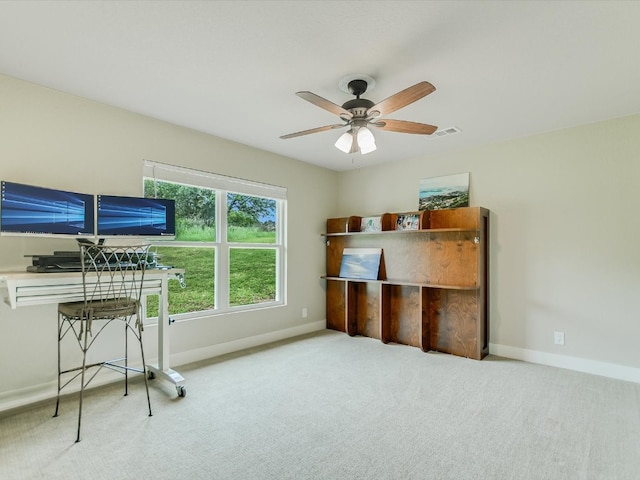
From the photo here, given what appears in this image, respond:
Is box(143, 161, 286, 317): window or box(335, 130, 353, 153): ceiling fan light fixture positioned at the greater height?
box(335, 130, 353, 153): ceiling fan light fixture

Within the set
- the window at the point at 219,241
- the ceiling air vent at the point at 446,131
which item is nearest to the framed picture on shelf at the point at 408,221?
the ceiling air vent at the point at 446,131

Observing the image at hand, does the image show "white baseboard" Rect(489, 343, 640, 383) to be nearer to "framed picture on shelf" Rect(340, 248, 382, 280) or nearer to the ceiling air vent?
"framed picture on shelf" Rect(340, 248, 382, 280)

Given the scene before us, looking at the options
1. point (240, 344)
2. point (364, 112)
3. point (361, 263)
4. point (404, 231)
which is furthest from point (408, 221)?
point (240, 344)

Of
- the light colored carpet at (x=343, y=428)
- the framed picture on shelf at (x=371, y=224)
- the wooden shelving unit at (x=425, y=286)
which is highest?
the framed picture on shelf at (x=371, y=224)

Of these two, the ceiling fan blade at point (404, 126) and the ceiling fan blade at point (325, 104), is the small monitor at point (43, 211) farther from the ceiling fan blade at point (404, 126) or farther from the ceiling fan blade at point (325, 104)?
the ceiling fan blade at point (404, 126)

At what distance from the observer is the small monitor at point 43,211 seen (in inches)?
86.2

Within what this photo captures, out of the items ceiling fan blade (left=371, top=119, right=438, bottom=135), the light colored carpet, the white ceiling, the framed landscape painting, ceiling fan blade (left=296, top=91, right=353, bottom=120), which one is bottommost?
the light colored carpet

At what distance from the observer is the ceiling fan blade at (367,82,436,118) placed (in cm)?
195

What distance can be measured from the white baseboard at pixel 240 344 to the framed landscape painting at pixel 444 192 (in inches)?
85.4

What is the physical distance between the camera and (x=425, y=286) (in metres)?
3.84

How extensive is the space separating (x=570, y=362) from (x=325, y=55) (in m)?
3.50

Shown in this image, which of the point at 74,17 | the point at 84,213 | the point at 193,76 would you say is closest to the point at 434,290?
the point at 193,76

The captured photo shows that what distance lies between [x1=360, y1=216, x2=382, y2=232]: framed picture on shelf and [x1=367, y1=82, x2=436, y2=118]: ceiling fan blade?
7.07 feet

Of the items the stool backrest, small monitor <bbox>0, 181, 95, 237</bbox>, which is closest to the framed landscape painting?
the stool backrest
